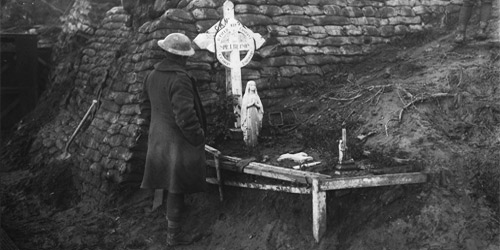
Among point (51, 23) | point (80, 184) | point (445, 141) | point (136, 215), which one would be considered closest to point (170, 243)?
point (136, 215)

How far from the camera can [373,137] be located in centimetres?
586

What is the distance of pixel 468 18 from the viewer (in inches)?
314

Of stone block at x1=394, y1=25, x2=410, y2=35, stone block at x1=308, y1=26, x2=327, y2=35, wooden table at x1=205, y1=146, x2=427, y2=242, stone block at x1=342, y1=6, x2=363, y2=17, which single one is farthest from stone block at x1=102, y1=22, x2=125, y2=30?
wooden table at x1=205, y1=146, x2=427, y2=242

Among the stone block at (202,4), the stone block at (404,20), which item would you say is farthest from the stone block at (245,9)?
the stone block at (404,20)

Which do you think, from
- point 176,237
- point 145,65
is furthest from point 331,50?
point 176,237

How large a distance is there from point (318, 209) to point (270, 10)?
137 inches

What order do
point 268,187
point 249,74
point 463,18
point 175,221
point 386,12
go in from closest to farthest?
point 268,187 < point 175,221 < point 249,74 < point 463,18 < point 386,12

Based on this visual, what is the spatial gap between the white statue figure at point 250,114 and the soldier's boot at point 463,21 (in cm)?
323

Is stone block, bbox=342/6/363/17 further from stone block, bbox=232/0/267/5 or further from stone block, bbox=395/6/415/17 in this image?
stone block, bbox=232/0/267/5

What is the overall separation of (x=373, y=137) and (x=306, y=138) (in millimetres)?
833

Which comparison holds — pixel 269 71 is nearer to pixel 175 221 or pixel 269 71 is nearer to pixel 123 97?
pixel 123 97

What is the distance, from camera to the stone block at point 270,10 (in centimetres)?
750

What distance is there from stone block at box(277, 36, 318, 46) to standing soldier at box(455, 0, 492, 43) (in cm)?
200

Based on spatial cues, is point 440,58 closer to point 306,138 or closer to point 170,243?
point 306,138
